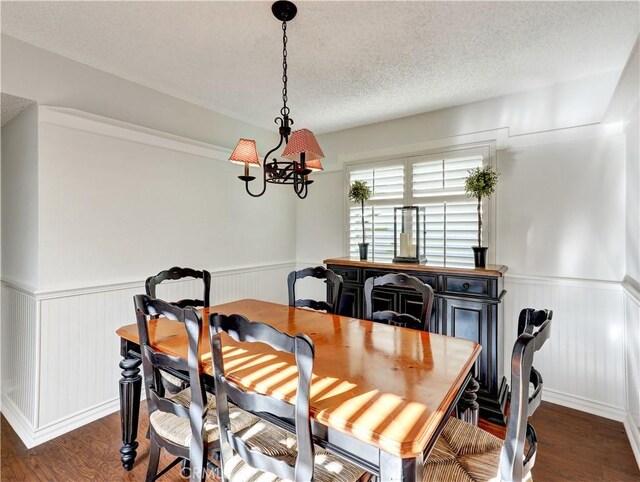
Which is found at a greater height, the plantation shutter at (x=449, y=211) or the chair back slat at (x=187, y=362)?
the plantation shutter at (x=449, y=211)

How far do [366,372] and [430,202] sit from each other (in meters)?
2.39

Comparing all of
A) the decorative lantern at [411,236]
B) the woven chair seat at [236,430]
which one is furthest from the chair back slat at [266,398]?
the decorative lantern at [411,236]

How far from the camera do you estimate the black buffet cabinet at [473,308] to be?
8.13 ft

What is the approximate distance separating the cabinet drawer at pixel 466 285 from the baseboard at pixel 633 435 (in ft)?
3.86

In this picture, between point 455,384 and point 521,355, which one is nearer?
point 521,355

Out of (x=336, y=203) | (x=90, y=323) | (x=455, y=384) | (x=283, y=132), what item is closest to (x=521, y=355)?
(x=455, y=384)

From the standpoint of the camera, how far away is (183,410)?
1440 mm

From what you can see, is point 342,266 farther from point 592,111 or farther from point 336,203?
point 592,111

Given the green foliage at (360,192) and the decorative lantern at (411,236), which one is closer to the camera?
the decorative lantern at (411,236)

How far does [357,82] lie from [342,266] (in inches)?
65.7

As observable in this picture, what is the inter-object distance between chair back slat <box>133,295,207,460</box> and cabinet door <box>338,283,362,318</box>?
76.1 inches

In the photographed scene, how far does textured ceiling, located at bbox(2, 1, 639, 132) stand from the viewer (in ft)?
6.05

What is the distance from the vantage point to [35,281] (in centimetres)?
224

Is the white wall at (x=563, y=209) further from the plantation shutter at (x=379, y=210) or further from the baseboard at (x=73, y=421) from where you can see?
the baseboard at (x=73, y=421)
